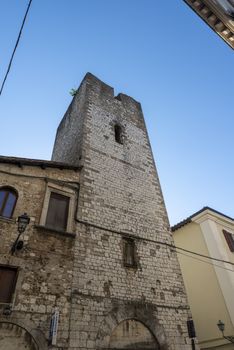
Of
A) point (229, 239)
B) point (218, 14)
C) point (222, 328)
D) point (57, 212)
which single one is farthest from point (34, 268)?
point (229, 239)

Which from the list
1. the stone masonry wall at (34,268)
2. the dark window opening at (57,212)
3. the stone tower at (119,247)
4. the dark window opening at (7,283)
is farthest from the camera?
the dark window opening at (57,212)

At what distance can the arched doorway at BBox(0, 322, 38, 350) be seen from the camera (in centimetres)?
517

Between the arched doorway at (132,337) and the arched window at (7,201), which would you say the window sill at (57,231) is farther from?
the arched doorway at (132,337)

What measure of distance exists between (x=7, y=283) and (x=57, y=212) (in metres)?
2.46

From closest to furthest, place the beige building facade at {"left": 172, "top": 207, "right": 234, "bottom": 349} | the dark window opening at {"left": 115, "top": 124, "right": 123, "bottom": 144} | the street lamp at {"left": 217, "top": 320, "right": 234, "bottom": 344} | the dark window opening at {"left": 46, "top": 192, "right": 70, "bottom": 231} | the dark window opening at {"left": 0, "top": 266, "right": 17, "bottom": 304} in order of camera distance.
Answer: the dark window opening at {"left": 0, "top": 266, "right": 17, "bottom": 304}
the dark window opening at {"left": 46, "top": 192, "right": 70, "bottom": 231}
the street lamp at {"left": 217, "top": 320, "right": 234, "bottom": 344}
the beige building facade at {"left": 172, "top": 207, "right": 234, "bottom": 349}
the dark window opening at {"left": 115, "top": 124, "right": 123, "bottom": 144}

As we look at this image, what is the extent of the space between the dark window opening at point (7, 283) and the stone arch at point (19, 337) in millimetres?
513

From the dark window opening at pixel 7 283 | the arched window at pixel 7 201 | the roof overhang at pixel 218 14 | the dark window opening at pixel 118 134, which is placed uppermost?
the dark window opening at pixel 118 134

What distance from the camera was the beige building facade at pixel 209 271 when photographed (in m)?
10.6

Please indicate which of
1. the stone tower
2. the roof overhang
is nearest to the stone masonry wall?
the stone tower

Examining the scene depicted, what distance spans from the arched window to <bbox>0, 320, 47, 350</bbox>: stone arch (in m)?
2.72

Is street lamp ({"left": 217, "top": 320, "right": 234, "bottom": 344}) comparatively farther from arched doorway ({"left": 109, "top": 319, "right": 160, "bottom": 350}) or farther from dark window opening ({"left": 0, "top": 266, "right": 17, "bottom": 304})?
dark window opening ({"left": 0, "top": 266, "right": 17, "bottom": 304})

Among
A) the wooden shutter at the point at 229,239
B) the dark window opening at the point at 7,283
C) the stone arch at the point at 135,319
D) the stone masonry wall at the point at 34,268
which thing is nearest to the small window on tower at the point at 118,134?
the stone masonry wall at the point at 34,268

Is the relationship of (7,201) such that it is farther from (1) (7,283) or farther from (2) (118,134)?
(2) (118,134)

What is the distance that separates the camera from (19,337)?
17.5ft
